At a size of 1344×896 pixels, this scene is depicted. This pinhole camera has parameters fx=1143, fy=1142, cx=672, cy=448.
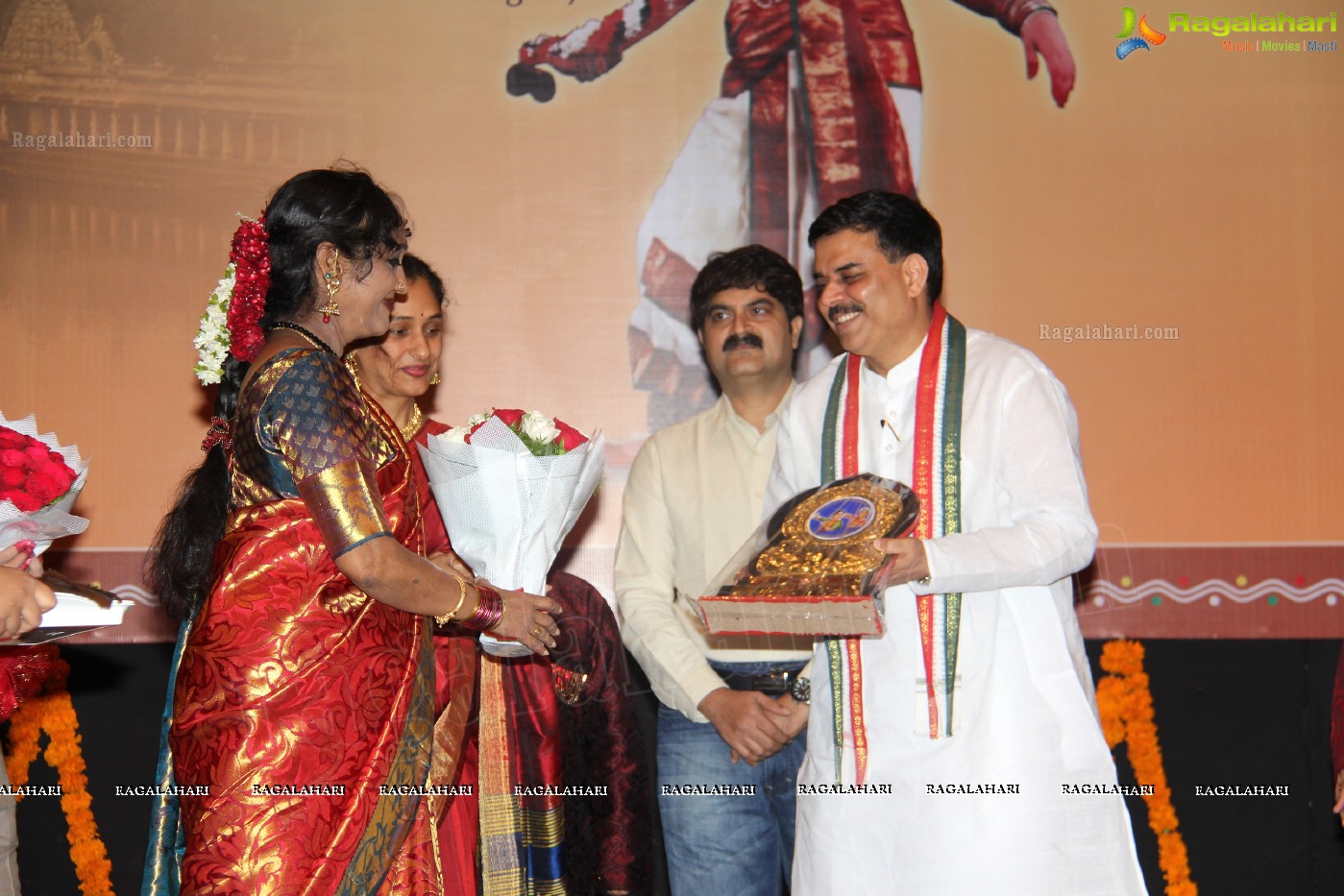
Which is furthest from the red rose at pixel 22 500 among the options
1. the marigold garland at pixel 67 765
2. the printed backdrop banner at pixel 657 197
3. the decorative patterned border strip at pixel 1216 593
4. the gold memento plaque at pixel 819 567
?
the decorative patterned border strip at pixel 1216 593

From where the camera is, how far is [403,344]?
2.92 m

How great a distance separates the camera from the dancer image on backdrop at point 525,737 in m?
2.57

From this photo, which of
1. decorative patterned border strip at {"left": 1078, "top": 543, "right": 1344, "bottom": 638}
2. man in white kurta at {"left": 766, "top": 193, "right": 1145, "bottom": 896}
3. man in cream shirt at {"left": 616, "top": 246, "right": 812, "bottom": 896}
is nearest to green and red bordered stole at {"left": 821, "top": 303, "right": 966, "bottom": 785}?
man in white kurta at {"left": 766, "top": 193, "right": 1145, "bottom": 896}

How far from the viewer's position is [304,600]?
81.7 inches

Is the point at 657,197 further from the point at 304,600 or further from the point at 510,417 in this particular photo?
the point at 304,600

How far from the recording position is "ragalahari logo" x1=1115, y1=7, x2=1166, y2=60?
401 cm

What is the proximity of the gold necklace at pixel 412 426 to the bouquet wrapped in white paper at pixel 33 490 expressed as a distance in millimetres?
870

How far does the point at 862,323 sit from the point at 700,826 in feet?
4.22

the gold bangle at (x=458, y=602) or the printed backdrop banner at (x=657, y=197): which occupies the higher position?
the printed backdrop banner at (x=657, y=197)

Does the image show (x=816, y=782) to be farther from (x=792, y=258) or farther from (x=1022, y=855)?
(x=792, y=258)

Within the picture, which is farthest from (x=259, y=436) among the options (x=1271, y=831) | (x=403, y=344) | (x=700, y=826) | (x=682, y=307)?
(x=1271, y=831)

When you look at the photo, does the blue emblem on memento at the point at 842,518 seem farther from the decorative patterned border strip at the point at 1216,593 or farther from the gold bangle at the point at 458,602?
the decorative patterned border strip at the point at 1216,593

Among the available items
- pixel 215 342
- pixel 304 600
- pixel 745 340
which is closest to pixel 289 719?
pixel 304 600

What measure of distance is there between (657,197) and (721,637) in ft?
5.82
